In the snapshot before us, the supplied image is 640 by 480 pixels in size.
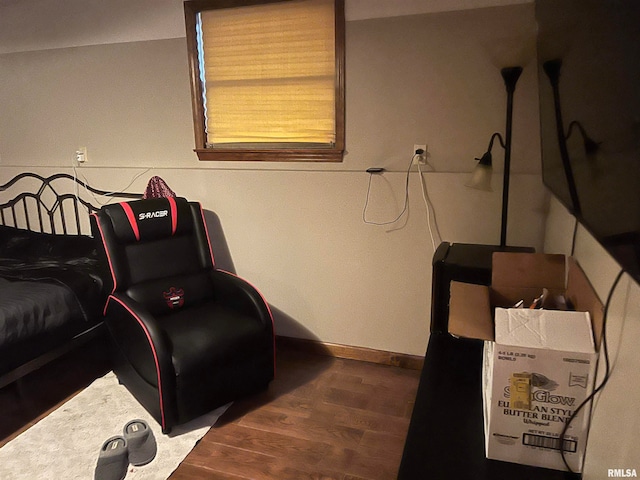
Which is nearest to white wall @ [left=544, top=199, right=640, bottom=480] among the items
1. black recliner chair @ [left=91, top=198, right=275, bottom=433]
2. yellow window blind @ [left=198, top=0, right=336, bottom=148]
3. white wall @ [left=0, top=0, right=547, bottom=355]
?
white wall @ [left=0, top=0, right=547, bottom=355]

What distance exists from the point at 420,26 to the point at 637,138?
1.99 metres

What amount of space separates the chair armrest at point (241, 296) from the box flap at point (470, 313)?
1198 millimetres

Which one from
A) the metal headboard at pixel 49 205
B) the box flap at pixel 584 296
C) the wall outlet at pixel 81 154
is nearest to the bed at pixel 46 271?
the metal headboard at pixel 49 205

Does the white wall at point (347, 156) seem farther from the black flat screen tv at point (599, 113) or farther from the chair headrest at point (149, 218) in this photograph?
the black flat screen tv at point (599, 113)

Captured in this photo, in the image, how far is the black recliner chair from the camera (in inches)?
84.4

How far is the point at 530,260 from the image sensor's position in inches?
63.3

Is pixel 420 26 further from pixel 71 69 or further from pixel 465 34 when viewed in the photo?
pixel 71 69

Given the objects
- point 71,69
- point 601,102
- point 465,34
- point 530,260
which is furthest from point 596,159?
point 71,69

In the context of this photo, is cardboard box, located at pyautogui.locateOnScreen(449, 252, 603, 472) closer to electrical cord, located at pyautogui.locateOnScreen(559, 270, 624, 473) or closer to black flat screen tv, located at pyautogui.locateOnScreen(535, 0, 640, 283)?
electrical cord, located at pyautogui.locateOnScreen(559, 270, 624, 473)

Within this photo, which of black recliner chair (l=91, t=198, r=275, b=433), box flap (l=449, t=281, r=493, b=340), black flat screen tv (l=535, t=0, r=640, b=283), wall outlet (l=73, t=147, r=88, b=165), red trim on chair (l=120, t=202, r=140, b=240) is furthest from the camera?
wall outlet (l=73, t=147, r=88, b=165)

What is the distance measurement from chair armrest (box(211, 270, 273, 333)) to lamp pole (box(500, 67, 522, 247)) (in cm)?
130

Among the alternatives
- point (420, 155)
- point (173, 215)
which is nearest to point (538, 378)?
point (420, 155)

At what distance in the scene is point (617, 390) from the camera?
1.00 metres

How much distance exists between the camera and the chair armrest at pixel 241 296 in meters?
2.45
